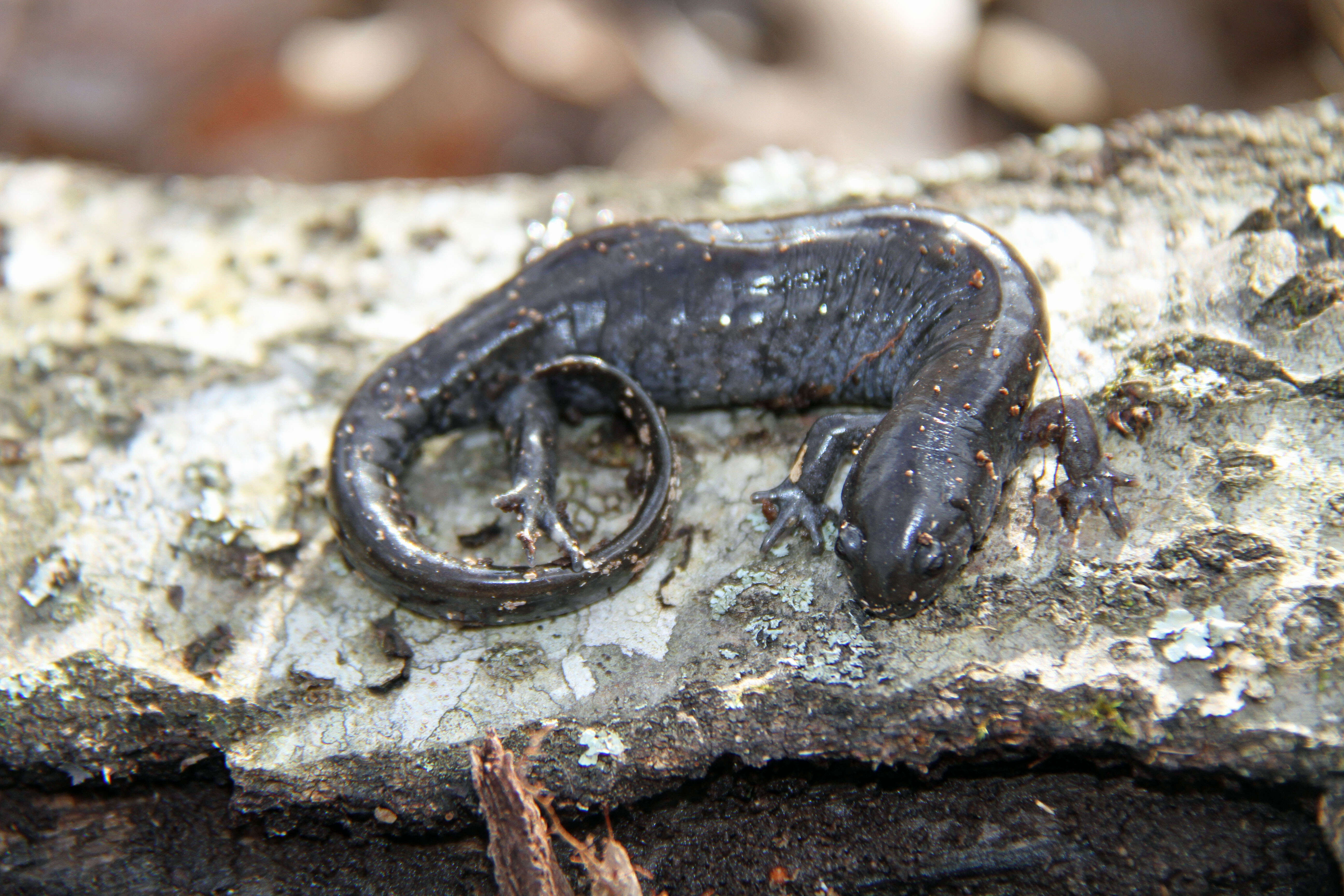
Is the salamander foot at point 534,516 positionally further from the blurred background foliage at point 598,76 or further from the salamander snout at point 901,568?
the blurred background foliage at point 598,76

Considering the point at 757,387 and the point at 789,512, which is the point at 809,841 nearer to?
the point at 789,512

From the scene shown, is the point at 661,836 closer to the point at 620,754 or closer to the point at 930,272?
the point at 620,754

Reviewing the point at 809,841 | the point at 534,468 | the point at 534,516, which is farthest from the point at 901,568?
the point at 534,468

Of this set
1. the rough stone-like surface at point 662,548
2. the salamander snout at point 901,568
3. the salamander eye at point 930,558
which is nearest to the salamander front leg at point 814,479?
the rough stone-like surface at point 662,548

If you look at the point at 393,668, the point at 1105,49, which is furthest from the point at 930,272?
the point at 1105,49

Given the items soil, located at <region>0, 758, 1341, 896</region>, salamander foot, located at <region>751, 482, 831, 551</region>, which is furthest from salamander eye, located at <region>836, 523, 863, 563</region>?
soil, located at <region>0, 758, 1341, 896</region>

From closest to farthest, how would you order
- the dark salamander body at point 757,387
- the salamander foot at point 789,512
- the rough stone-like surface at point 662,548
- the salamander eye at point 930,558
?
the rough stone-like surface at point 662,548 < the salamander eye at point 930,558 < the dark salamander body at point 757,387 < the salamander foot at point 789,512
